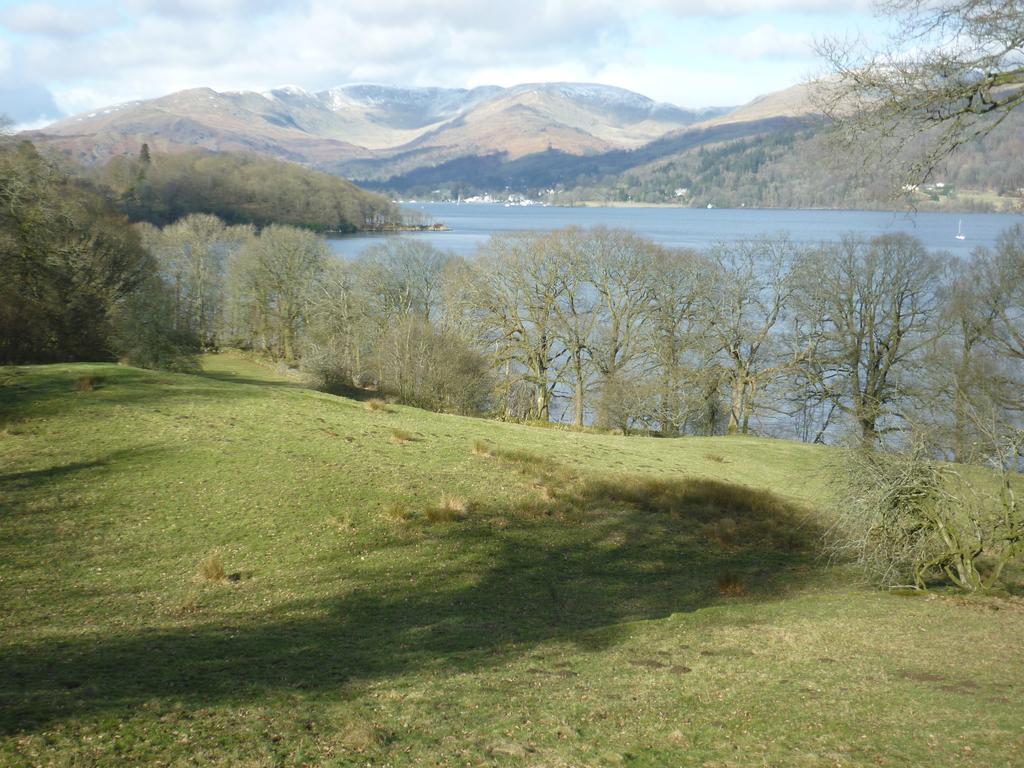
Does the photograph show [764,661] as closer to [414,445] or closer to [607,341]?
[414,445]

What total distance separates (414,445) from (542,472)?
13.2ft

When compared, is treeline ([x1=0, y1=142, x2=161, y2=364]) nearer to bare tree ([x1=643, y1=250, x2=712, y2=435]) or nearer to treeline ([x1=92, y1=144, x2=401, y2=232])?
bare tree ([x1=643, y1=250, x2=712, y2=435])

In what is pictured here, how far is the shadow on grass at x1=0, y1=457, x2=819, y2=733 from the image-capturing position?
26.7 ft

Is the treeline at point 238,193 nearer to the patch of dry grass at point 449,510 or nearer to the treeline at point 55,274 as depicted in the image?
the treeline at point 55,274

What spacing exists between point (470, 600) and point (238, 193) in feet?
511

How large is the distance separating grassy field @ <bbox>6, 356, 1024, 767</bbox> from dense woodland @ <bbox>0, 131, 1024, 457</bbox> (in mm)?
21647

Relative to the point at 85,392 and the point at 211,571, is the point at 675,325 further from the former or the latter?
the point at 211,571

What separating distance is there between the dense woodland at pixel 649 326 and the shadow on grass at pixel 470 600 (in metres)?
24.4

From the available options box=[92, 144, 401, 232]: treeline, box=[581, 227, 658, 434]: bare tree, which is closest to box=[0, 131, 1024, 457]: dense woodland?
box=[581, 227, 658, 434]: bare tree

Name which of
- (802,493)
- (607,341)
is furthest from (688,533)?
(607,341)

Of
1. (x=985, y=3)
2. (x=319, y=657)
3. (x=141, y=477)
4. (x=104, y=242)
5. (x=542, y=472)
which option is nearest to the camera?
(x=985, y=3)

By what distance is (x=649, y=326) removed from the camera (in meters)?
50.4

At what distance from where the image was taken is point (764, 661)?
9.90m

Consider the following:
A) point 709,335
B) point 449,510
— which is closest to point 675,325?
point 709,335
